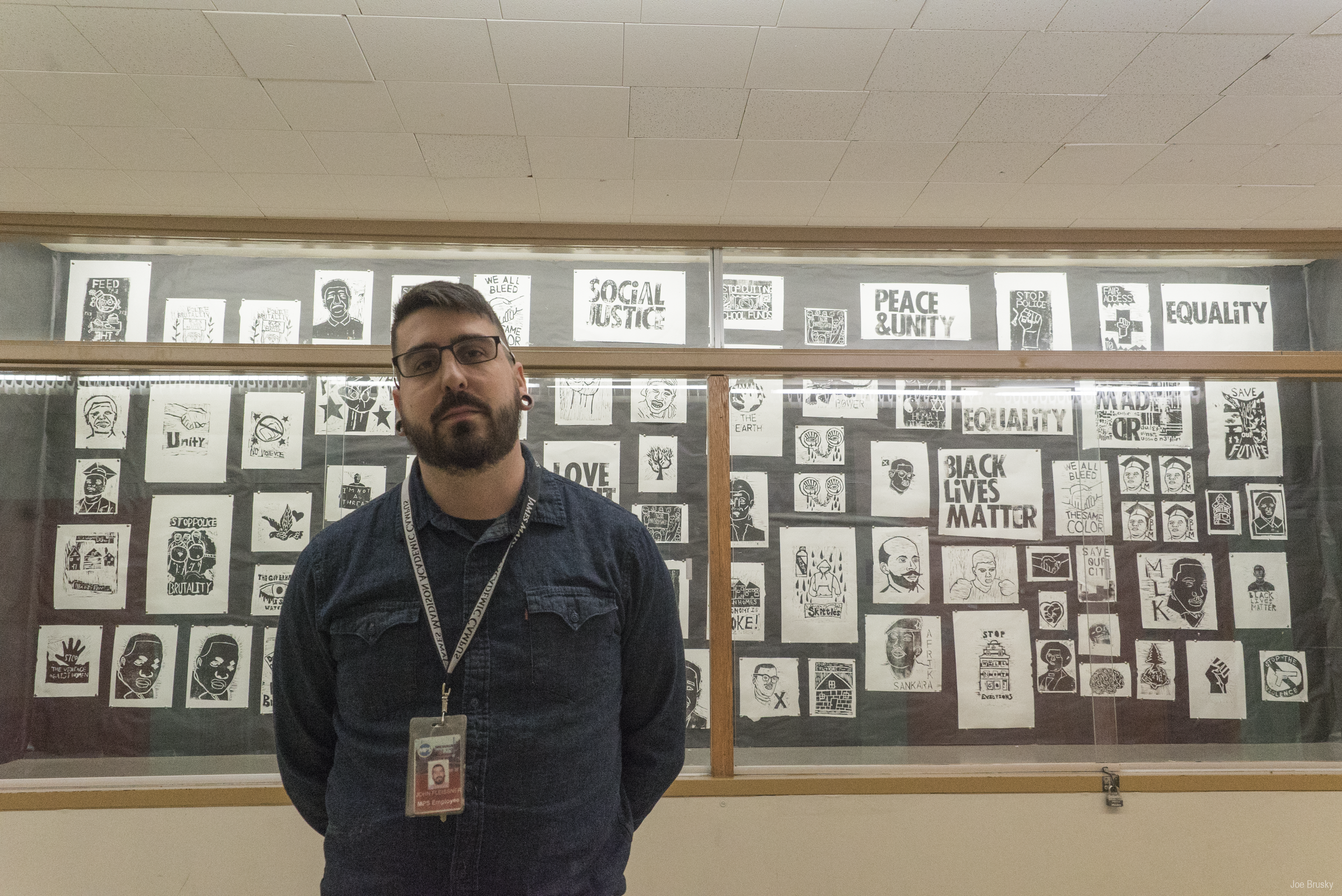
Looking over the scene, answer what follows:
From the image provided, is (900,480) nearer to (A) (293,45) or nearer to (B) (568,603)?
(B) (568,603)

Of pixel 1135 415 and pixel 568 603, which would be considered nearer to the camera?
pixel 568 603

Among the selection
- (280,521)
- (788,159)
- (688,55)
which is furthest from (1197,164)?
(280,521)

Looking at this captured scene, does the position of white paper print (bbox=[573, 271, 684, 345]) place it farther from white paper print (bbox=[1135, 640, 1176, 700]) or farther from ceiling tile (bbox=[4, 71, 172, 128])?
white paper print (bbox=[1135, 640, 1176, 700])

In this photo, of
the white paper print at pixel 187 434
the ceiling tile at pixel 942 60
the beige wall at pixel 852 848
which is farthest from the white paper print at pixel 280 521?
the ceiling tile at pixel 942 60

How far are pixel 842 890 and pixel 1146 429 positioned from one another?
2.31 metres

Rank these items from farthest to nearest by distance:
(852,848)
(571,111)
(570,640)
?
(852,848)
(571,111)
(570,640)

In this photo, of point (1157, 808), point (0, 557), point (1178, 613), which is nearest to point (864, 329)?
point (1178, 613)

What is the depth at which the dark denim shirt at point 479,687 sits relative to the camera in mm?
1254

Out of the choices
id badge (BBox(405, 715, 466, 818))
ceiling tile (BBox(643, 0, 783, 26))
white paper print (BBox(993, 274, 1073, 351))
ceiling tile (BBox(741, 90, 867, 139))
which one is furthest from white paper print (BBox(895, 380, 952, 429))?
id badge (BBox(405, 715, 466, 818))

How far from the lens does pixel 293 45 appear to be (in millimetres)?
2055

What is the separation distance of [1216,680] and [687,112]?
3.16 meters

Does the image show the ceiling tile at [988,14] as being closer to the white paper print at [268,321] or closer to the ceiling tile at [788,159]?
the ceiling tile at [788,159]

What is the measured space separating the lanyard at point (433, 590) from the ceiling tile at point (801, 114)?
1594mm

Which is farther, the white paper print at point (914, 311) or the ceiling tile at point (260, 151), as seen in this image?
the white paper print at point (914, 311)
